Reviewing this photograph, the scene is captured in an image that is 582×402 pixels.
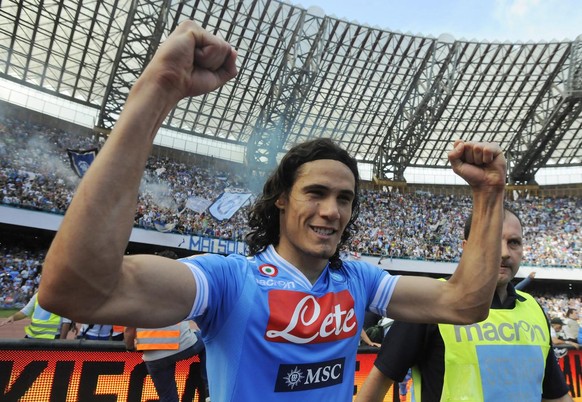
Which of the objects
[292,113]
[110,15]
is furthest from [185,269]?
[110,15]

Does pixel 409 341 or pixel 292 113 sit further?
pixel 292 113

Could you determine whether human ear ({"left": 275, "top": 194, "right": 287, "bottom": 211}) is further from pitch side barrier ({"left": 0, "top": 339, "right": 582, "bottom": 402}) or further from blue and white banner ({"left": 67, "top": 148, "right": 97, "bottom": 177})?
blue and white banner ({"left": 67, "top": 148, "right": 97, "bottom": 177})

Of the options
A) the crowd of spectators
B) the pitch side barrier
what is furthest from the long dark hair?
the crowd of spectators

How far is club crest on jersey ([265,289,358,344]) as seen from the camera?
1.31m

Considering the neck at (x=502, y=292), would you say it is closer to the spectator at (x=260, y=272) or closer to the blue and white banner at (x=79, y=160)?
the spectator at (x=260, y=272)

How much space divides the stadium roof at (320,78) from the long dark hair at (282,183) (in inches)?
812

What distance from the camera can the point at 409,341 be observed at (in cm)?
200

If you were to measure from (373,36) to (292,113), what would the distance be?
817 cm

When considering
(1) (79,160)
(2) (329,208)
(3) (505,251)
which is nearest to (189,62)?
(2) (329,208)

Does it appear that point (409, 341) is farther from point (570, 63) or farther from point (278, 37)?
point (570, 63)

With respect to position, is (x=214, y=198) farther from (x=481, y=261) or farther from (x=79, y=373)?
(x=481, y=261)

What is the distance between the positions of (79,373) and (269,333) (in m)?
2.72

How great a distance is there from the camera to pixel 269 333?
1288 millimetres

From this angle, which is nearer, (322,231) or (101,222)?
(101,222)
